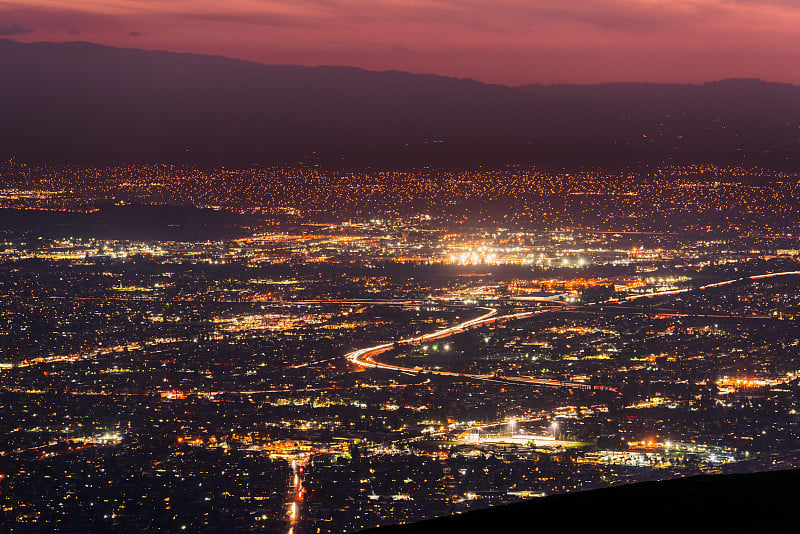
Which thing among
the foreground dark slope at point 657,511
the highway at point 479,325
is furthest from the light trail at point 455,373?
the foreground dark slope at point 657,511

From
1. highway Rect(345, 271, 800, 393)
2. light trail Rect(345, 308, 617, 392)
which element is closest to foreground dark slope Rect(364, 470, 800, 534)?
highway Rect(345, 271, 800, 393)

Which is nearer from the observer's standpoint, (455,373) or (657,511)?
(657,511)

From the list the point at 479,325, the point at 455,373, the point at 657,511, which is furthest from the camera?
the point at 479,325

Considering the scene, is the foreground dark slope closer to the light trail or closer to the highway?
the highway

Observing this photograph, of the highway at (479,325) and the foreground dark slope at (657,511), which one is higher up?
the foreground dark slope at (657,511)

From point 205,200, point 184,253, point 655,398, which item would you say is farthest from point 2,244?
point 655,398

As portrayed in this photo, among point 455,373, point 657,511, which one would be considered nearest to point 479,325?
point 455,373

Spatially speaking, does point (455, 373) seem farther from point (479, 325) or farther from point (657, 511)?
point (657, 511)

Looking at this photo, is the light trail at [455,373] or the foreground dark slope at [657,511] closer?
the foreground dark slope at [657,511]

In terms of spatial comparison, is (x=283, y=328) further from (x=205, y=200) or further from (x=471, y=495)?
(x=205, y=200)

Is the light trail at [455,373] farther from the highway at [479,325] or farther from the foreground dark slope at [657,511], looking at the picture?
the foreground dark slope at [657,511]
